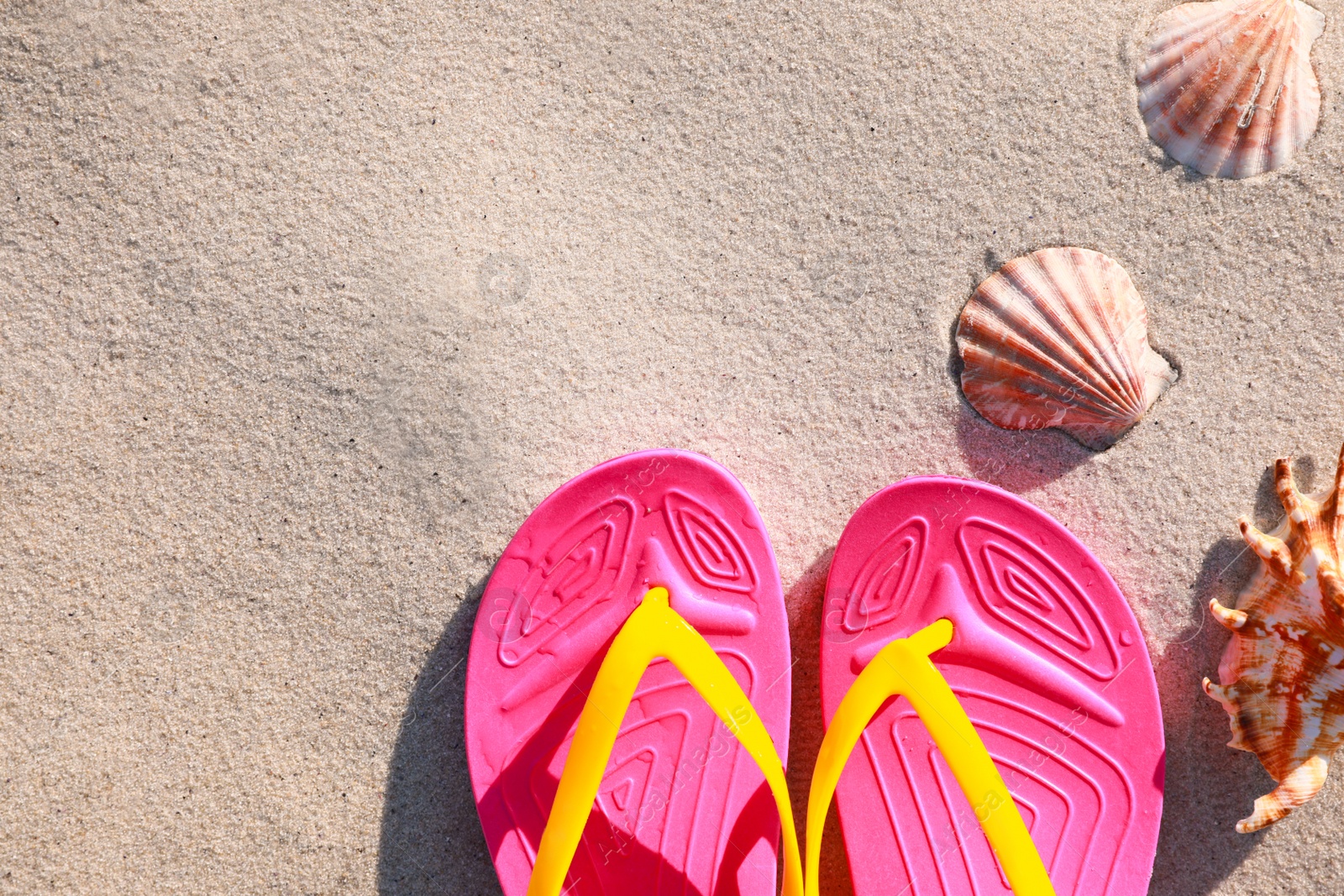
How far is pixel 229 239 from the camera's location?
144 centimetres

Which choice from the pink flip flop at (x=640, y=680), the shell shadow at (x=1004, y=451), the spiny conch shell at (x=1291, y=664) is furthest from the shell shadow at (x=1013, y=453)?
the pink flip flop at (x=640, y=680)

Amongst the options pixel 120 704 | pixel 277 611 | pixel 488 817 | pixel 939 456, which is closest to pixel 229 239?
pixel 277 611

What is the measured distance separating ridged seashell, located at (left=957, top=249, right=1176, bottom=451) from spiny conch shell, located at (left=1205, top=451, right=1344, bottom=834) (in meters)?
0.29

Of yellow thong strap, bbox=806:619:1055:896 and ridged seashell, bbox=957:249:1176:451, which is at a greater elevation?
ridged seashell, bbox=957:249:1176:451

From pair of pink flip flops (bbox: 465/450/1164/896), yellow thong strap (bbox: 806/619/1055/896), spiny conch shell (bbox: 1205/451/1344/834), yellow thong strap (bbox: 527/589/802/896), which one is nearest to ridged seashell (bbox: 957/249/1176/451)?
pair of pink flip flops (bbox: 465/450/1164/896)

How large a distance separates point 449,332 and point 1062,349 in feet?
3.53

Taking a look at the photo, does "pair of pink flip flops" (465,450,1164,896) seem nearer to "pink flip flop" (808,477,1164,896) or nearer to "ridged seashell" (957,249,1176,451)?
"pink flip flop" (808,477,1164,896)

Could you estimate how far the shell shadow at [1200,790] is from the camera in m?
1.39

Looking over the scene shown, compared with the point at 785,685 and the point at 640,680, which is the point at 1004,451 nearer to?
the point at 785,685

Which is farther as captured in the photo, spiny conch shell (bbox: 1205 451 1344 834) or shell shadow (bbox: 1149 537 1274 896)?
shell shadow (bbox: 1149 537 1274 896)

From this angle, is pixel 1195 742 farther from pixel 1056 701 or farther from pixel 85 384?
pixel 85 384

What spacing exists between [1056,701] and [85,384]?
1798 mm

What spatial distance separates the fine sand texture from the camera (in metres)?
1.41

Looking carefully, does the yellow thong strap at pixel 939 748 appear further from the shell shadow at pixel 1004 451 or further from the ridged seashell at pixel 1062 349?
the ridged seashell at pixel 1062 349
